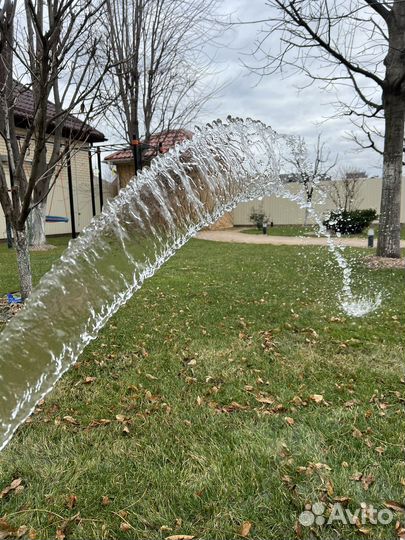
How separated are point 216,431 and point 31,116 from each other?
6007 millimetres

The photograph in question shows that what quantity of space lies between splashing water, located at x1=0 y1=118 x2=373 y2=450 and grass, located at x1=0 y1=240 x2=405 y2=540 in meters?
0.57

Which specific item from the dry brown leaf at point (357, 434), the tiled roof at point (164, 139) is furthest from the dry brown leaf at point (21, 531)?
the tiled roof at point (164, 139)

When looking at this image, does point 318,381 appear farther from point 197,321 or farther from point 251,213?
point 251,213

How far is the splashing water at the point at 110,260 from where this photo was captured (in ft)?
6.89

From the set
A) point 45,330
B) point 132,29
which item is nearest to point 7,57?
point 45,330

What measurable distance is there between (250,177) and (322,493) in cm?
343

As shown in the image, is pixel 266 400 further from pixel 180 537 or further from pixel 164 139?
pixel 164 139

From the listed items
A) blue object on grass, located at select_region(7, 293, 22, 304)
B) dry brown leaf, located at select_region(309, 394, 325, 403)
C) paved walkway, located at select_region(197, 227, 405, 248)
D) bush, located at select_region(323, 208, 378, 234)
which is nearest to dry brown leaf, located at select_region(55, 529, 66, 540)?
dry brown leaf, located at select_region(309, 394, 325, 403)

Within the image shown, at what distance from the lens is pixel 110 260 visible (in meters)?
2.57

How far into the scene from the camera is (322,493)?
2141mm

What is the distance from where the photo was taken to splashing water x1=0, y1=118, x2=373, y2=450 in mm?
2100

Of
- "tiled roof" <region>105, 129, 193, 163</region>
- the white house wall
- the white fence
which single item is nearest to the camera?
"tiled roof" <region>105, 129, 193, 163</region>

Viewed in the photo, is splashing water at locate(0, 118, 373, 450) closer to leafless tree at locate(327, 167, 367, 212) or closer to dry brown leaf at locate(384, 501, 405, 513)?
dry brown leaf at locate(384, 501, 405, 513)

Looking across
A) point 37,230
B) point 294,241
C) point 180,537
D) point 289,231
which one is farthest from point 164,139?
point 180,537
